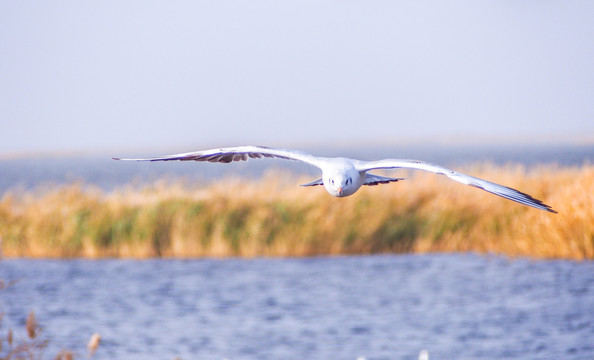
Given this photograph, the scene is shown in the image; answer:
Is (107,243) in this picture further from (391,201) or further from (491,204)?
(491,204)

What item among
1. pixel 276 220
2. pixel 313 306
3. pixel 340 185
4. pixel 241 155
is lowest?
pixel 313 306

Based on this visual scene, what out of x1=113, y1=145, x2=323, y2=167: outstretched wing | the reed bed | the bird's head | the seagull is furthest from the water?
the bird's head

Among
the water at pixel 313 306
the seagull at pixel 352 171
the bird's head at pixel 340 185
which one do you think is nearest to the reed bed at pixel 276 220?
the water at pixel 313 306

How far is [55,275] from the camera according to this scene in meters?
25.9

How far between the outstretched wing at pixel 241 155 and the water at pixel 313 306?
10441 millimetres

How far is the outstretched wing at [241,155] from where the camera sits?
5.46 metres

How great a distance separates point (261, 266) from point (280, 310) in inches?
168

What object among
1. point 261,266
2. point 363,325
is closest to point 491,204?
point 363,325

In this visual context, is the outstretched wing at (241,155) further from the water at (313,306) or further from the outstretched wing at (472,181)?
the water at (313,306)

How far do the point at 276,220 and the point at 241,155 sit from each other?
16160 mm

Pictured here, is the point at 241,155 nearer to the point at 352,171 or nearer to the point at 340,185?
the point at 352,171

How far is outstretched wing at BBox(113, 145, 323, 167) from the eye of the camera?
5461 millimetres

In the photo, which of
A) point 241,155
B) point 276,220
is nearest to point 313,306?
point 276,220

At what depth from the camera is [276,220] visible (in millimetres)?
A: 22547
